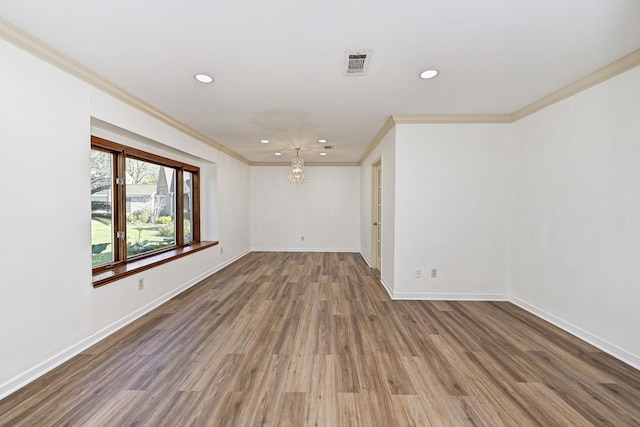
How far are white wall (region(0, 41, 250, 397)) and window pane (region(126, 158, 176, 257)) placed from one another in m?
0.89

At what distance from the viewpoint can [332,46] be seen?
6.37ft

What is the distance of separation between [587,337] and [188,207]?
5.61 m

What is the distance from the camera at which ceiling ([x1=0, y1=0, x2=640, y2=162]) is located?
62.6 inches

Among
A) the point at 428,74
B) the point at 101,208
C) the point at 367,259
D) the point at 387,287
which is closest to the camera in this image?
the point at 428,74

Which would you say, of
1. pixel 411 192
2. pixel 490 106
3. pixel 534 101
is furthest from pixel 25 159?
pixel 534 101

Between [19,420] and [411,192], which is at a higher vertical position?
[411,192]

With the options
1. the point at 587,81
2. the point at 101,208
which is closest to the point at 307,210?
the point at 101,208

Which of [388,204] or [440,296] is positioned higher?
[388,204]

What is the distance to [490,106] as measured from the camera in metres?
3.16

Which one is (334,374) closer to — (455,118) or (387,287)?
(387,287)

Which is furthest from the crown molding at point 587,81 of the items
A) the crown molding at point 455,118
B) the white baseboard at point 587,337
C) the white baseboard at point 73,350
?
the white baseboard at point 73,350

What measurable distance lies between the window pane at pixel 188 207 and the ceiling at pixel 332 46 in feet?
6.07

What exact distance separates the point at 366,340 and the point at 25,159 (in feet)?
10.1

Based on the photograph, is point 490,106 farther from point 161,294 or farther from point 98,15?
point 161,294
